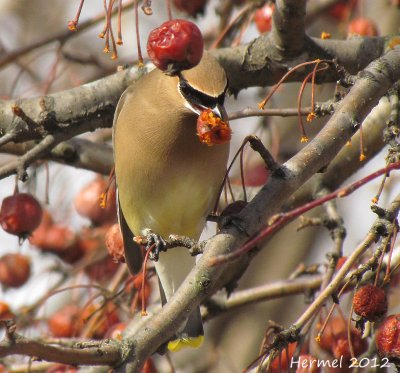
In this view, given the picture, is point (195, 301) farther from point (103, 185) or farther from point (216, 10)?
point (216, 10)

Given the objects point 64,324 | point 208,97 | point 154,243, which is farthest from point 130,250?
point 208,97

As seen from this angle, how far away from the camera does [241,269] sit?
3.46 metres

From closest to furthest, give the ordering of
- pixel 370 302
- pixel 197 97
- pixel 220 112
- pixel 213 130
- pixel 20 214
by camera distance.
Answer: pixel 370 302 < pixel 213 130 < pixel 220 112 < pixel 197 97 < pixel 20 214

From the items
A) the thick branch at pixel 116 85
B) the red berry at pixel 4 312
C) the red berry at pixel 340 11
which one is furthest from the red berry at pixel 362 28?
the red berry at pixel 4 312

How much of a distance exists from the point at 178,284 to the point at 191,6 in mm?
1323

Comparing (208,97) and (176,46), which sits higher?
(208,97)

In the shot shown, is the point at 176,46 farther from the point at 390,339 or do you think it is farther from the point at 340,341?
the point at 340,341

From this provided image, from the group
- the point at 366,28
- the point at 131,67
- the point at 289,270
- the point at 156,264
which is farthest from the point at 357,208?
the point at 131,67

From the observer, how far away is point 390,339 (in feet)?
7.92

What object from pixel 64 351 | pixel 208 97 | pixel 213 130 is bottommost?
pixel 64 351

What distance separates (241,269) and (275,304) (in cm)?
173

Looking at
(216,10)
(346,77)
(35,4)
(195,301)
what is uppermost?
(35,4)

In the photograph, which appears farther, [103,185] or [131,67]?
[103,185]

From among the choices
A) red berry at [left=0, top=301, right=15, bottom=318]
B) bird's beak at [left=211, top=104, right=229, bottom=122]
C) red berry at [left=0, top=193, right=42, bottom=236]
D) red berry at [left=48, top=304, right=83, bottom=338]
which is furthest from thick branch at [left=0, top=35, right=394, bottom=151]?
red berry at [left=48, top=304, right=83, bottom=338]
